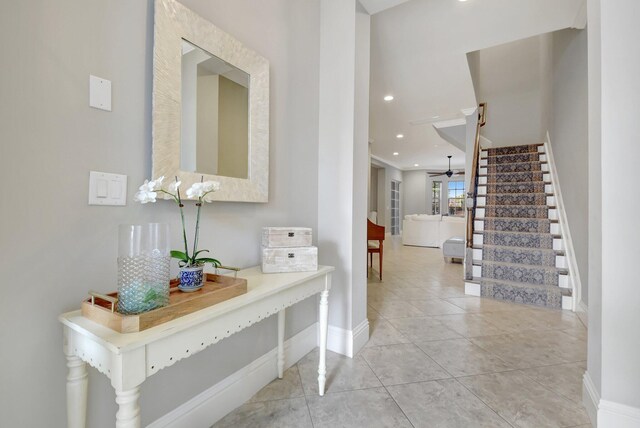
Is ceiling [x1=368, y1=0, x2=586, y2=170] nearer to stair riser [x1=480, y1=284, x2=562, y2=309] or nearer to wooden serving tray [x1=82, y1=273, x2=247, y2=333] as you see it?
wooden serving tray [x1=82, y1=273, x2=247, y2=333]

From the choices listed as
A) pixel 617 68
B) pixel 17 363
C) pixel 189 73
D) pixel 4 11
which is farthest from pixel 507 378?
pixel 4 11

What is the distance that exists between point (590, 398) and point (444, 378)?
2.24 feet

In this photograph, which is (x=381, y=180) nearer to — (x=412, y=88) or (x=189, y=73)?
(x=412, y=88)

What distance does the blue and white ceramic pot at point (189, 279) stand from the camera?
39.3 inches

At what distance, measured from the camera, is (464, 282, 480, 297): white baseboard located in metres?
3.47

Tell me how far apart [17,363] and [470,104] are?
17.8 feet

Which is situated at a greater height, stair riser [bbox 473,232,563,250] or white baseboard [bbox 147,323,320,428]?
stair riser [bbox 473,232,563,250]

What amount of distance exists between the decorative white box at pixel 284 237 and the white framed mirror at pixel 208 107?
8.8 inches

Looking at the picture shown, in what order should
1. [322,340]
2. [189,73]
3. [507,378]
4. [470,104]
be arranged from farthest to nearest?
1. [470,104]
2. [507,378]
3. [322,340]
4. [189,73]

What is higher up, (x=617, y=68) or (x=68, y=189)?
(x=617, y=68)

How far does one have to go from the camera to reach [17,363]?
31.9 inches

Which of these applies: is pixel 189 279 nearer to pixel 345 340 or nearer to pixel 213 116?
pixel 213 116

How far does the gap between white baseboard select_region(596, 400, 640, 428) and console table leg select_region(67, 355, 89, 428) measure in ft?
6.88

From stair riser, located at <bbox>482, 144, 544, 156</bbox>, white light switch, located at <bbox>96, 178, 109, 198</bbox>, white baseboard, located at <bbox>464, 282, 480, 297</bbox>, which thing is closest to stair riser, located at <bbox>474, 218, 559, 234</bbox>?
white baseboard, located at <bbox>464, 282, 480, 297</bbox>
